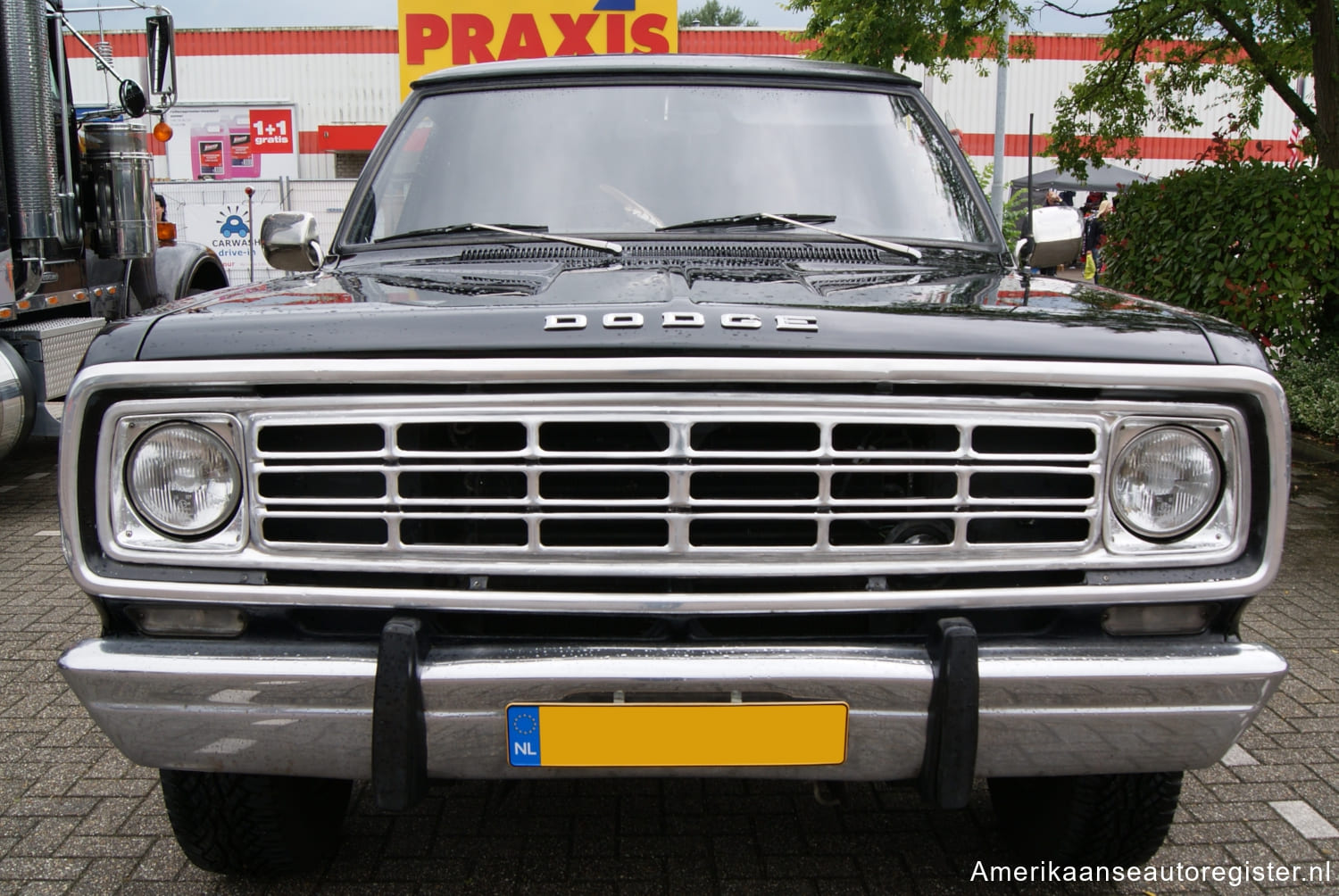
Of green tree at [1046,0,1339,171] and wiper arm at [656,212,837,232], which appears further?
green tree at [1046,0,1339,171]

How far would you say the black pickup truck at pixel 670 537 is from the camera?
6.37 feet

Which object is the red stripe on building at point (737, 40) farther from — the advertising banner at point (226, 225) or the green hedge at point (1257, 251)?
the green hedge at point (1257, 251)

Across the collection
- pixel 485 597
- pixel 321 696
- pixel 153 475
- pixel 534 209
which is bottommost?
pixel 321 696

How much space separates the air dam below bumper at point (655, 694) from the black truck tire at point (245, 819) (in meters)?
0.37

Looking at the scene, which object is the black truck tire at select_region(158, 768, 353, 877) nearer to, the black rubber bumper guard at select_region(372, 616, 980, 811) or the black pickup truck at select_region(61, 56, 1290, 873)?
the black pickup truck at select_region(61, 56, 1290, 873)

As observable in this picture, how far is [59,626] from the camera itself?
445 cm

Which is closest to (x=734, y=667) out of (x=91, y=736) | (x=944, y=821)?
(x=944, y=821)

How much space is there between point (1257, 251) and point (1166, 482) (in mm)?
6301

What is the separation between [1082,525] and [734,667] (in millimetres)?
698

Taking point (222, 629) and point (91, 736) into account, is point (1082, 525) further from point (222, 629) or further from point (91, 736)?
point (91, 736)

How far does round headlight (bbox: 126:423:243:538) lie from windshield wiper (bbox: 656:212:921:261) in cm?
137

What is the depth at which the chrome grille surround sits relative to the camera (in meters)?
1.95

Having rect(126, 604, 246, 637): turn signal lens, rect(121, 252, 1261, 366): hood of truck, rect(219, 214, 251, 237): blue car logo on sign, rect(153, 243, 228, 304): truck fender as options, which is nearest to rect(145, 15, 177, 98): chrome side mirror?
rect(153, 243, 228, 304): truck fender

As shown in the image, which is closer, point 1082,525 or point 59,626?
point 1082,525
